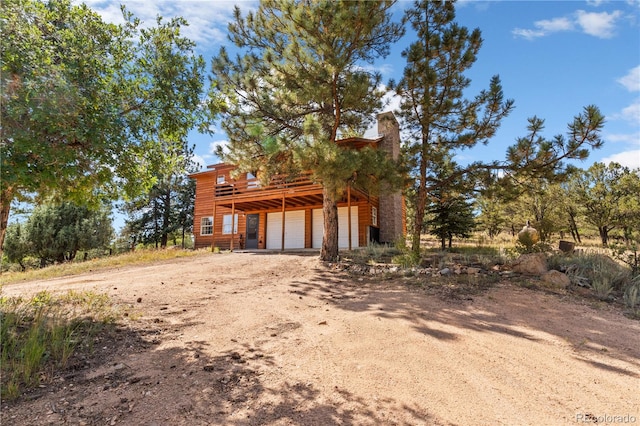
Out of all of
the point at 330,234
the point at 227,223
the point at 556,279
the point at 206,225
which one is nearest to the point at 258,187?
the point at 227,223

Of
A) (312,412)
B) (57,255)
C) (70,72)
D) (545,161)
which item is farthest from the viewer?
(57,255)

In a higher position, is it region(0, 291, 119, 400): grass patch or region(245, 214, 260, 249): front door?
region(245, 214, 260, 249): front door

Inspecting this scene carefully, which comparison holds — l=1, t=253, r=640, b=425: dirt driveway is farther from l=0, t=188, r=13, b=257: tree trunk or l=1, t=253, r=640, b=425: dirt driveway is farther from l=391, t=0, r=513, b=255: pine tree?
l=391, t=0, r=513, b=255: pine tree

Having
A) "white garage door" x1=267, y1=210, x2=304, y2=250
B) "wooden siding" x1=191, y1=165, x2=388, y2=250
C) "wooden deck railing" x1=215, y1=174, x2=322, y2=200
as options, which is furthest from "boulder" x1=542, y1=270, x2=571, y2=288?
"white garage door" x1=267, y1=210, x2=304, y2=250

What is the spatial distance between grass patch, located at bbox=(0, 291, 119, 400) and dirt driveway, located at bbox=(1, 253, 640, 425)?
22cm

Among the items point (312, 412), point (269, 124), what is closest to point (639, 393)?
point (312, 412)

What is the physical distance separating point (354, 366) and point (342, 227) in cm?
1362

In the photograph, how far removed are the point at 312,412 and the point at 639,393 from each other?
9.97 ft

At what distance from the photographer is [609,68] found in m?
6.90

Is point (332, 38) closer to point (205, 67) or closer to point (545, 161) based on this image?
point (205, 67)

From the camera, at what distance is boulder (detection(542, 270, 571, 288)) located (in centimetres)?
675

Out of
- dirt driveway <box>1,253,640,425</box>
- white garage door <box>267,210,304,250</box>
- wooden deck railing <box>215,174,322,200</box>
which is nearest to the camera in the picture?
dirt driveway <box>1,253,640,425</box>

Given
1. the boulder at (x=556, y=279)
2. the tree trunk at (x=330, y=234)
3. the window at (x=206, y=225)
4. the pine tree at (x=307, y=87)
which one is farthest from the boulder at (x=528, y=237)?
the window at (x=206, y=225)

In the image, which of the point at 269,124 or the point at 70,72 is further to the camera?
the point at 269,124
